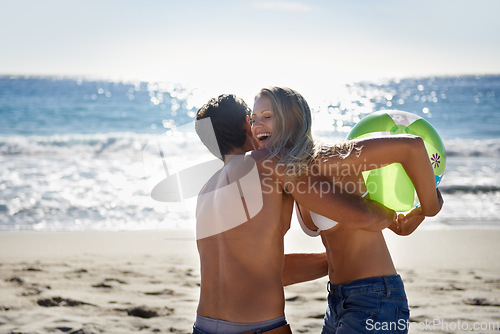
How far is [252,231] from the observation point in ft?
7.36

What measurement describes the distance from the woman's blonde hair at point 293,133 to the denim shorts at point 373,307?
583mm

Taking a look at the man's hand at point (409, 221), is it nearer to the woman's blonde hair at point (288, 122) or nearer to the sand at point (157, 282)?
the woman's blonde hair at point (288, 122)

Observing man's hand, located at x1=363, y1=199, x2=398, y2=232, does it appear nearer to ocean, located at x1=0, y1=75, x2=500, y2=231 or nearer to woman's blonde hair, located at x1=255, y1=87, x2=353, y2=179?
woman's blonde hair, located at x1=255, y1=87, x2=353, y2=179

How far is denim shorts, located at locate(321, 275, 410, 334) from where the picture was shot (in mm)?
2230

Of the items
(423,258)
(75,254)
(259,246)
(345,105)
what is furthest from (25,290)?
(345,105)

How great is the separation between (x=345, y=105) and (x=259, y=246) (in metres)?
31.5

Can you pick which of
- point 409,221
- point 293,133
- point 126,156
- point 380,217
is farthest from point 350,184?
point 126,156

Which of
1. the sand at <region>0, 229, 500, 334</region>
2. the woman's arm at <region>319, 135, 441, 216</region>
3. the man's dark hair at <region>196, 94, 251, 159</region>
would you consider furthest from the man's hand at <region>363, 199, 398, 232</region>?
the sand at <region>0, 229, 500, 334</region>

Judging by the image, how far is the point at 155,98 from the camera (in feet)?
129

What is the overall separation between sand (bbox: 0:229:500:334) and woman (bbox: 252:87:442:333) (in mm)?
1703

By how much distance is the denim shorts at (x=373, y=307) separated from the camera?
87.8 inches

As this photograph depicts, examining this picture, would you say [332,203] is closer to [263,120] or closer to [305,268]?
[263,120]

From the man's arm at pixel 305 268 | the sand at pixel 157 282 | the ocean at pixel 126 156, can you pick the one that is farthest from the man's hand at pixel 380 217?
the sand at pixel 157 282

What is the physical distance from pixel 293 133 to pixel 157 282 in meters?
3.06
